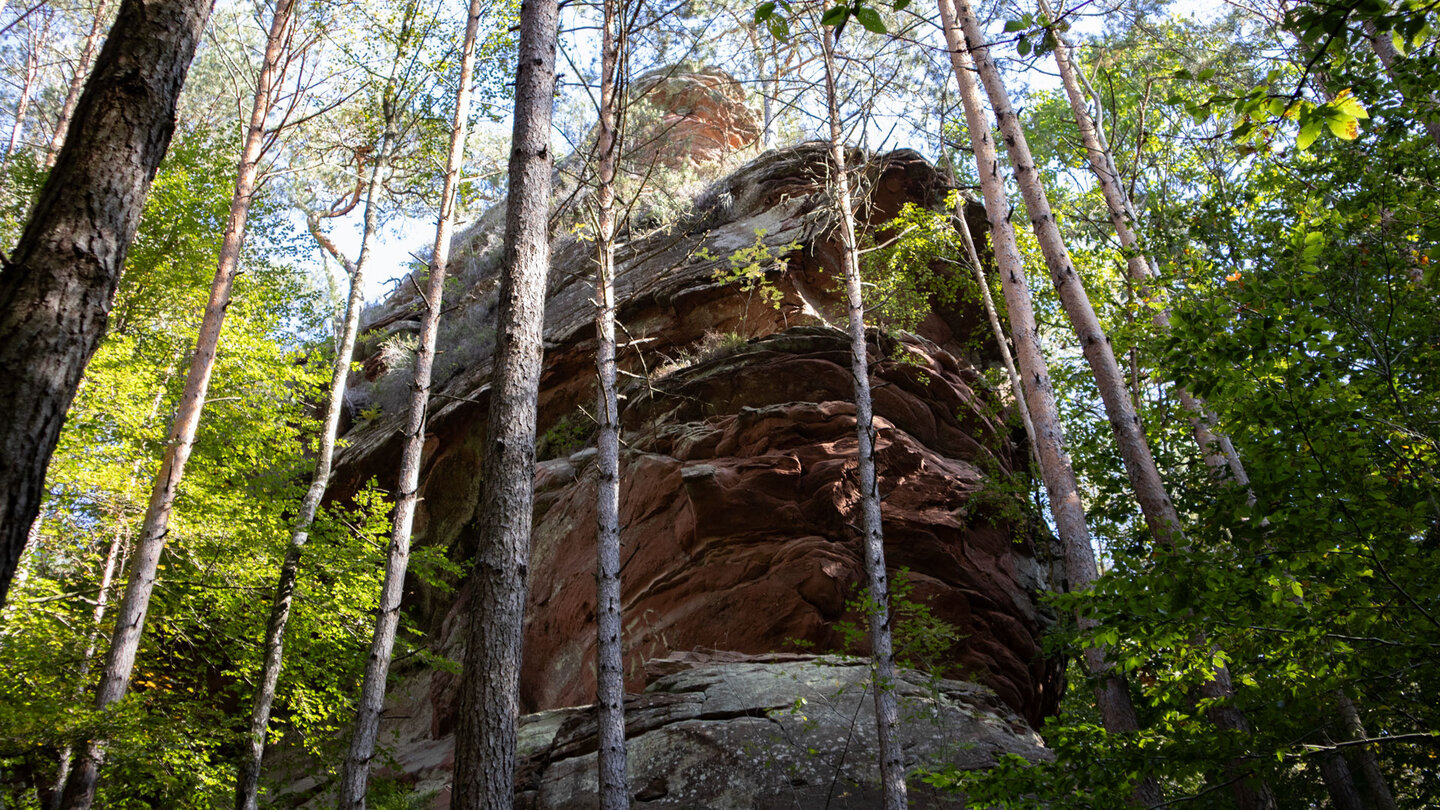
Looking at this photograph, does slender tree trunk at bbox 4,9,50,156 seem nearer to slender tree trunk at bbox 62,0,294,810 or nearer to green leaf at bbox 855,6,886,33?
slender tree trunk at bbox 62,0,294,810

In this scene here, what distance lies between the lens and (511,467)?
5.39 meters

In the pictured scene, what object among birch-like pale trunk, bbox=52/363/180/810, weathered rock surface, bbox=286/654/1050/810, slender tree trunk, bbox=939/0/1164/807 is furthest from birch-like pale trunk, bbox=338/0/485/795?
slender tree trunk, bbox=939/0/1164/807

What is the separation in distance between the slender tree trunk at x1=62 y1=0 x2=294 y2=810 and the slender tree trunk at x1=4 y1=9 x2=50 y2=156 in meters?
13.3

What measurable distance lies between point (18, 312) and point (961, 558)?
11347 mm

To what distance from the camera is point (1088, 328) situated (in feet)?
26.5

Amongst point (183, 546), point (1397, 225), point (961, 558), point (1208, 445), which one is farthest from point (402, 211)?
point (1397, 225)

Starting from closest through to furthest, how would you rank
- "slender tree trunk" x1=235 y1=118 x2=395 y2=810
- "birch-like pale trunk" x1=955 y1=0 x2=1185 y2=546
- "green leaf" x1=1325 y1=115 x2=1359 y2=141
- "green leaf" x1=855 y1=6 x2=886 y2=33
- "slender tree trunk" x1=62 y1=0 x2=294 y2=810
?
1. "green leaf" x1=855 y1=6 x2=886 y2=33
2. "green leaf" x1=1325 y1=115 x2=1359 y2=141
3. "birch-like pale trunk" x1=955 y1=0 x2=1185 y2=546
4. "slender tree trunk" x1=62 y1=0 x2=294 y2=810
5. "slender tree trunk" x1=235 y1=118 x2=395 y2=810

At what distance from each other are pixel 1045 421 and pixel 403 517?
7.29 meters

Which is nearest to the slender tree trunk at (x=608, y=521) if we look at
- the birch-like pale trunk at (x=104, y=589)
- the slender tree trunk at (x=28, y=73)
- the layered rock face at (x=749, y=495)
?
the layered rock face at (x=749, y=495)

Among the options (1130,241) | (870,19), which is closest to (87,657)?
(870,19)

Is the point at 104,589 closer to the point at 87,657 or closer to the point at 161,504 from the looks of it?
the point at 87,657

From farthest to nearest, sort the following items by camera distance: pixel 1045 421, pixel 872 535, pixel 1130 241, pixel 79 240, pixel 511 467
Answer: pixel 1130 241 → pixel 872 535 → pixel 1045 421 → pixel 511 467 → pixel 79 240

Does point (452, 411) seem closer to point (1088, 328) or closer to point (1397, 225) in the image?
point (1088, 328)

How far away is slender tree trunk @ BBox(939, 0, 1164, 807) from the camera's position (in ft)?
25.2
